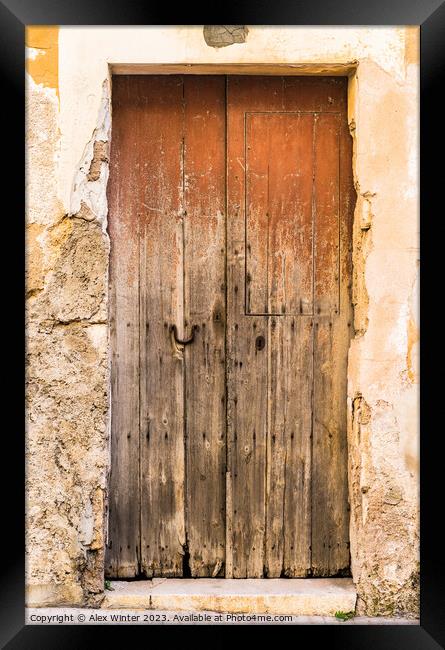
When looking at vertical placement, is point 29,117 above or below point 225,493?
above

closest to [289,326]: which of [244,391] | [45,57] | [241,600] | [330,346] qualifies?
[330,346]

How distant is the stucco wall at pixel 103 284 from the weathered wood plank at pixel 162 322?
21 cm

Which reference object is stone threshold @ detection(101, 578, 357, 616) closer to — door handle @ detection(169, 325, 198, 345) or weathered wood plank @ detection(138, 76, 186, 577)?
weathered wood plank @ detection(138, 76, 186, 577)

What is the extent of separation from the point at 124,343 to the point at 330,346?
0.89m

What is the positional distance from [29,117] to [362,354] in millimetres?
1679

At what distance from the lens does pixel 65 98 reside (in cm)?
278

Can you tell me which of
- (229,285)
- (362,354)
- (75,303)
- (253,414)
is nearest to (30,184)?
(75,303)

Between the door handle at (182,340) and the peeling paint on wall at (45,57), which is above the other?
the peeling paint on wall at (45,57)

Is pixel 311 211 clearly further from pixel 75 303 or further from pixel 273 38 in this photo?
pixel 75 303

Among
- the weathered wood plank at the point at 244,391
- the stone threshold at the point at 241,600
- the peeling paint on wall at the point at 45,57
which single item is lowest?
the stone threshold at the point at 241,600

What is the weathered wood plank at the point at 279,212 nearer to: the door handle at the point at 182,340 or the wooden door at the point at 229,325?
the wooden door at the point at 229,325

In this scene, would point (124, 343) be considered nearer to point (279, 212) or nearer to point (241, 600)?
point (279, 212)

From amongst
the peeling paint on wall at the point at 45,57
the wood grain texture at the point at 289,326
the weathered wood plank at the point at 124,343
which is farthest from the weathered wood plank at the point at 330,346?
the peeling paint on wall at the point at 45,57

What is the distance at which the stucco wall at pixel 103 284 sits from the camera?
2785mm
